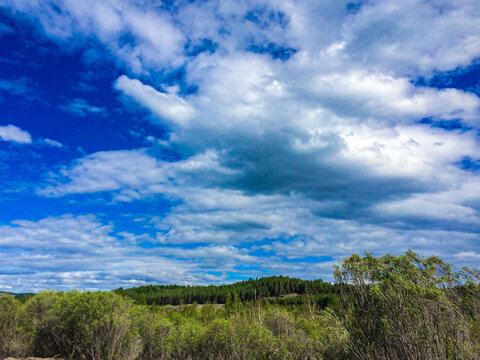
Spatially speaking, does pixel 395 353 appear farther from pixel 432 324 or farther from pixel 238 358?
pixel 238 358

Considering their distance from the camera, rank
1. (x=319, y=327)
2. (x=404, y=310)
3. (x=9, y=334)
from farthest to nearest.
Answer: (x=9, y=334), (x=319, y=327), (x=404, y=310)

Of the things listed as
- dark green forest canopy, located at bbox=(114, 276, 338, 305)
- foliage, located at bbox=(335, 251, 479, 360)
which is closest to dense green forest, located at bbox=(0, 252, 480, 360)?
foliage, located at bbox=(335, 251, 479, 360)

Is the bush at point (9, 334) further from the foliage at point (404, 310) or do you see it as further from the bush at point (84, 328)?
the foliage at point (404, 310)

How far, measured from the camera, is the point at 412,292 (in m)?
9.02

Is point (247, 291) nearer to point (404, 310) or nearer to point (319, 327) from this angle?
point (319, 327)

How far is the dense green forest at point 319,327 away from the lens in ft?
28.5

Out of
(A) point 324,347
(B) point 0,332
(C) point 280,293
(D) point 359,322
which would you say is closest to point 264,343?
(A) point 324,347

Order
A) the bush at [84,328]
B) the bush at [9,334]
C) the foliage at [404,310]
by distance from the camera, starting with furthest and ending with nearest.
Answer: the bush at [9,334], the bush at [84,328], the foliage at [404,310]

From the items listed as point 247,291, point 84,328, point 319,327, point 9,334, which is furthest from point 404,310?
point 247,291

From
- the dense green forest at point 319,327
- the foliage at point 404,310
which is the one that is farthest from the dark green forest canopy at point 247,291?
the foliage at point 404,310

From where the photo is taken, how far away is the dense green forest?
869cm

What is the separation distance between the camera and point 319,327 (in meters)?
18.6

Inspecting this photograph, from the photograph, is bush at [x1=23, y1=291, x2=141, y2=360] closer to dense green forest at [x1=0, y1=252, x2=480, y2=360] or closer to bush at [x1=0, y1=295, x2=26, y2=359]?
dense green forest at [x1=0, y1=252, x2=480, y2=360]

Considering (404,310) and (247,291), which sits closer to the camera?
(404,310)
